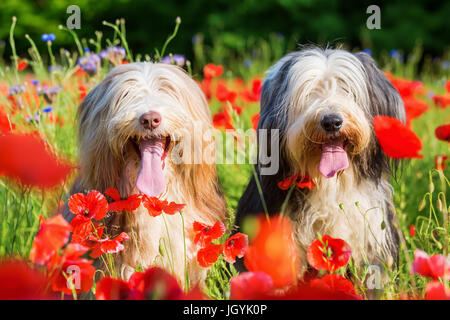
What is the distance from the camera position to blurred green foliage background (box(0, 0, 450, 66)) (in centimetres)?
1234

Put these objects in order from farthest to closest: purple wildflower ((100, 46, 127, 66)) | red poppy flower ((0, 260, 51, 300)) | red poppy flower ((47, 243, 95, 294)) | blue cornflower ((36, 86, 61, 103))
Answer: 1. blue cornflower ((36, 86, 61, 103))
2. purple wildflower ((100, 46, 127, 66))
3. red poppy flower ((47, 243, 95, 294))
4. red poppy flower ((0, 260, 51, 300))

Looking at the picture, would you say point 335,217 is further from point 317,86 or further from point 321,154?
point 317,86

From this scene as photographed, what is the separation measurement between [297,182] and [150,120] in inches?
31.0

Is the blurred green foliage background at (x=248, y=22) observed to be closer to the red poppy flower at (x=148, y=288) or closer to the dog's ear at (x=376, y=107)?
the dog's ear at (x=376, y=107)

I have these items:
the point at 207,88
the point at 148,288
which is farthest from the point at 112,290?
the point at 207,88

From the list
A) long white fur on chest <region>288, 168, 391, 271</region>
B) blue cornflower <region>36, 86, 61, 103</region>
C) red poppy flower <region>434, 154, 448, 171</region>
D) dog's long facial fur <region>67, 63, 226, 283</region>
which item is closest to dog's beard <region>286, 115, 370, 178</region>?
long white fur on chest <region>288, 168, 391, 271</region>

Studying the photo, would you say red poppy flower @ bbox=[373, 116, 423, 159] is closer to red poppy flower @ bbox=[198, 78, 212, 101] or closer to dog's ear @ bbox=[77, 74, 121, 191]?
dog's ear @ bbox=[77, 74, 121, 191]

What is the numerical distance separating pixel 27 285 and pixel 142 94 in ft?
4.29

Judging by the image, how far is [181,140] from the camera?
261cm

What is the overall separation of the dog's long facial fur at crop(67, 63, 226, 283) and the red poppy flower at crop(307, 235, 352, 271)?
860 millimetres

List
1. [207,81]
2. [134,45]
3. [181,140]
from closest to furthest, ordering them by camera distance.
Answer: [181,140]
[207,81]
[134,45]

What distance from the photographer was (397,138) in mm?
1813

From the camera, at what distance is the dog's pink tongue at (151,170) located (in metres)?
2.50
